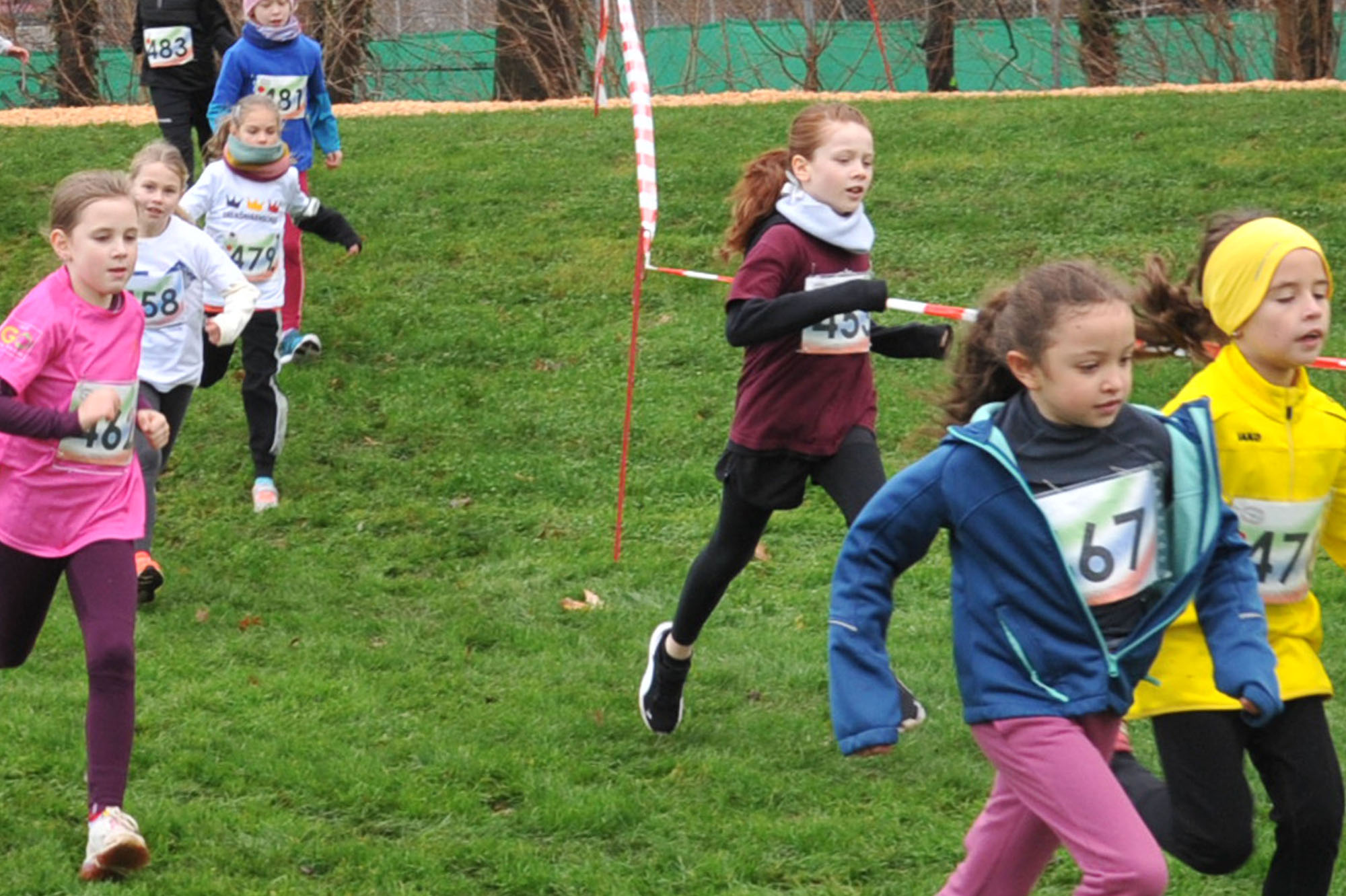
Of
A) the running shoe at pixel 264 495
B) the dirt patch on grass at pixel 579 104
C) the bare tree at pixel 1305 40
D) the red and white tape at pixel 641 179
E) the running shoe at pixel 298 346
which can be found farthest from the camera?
the bare tree at pixel 1305 40

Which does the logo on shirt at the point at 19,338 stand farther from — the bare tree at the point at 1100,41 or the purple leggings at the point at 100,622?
the bare tree at the point at 1100,41

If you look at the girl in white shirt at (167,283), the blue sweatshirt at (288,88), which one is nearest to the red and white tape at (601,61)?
the blue sweatshirt at (288,88)

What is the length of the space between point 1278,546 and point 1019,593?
81cm

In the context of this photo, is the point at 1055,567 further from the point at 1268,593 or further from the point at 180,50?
the point at 180,50

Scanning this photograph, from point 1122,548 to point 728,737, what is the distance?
2582 millimetres

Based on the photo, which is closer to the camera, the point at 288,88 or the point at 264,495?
the point at 264,495

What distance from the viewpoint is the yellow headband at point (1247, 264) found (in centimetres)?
412

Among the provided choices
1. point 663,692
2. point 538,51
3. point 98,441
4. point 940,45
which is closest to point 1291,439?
point 663,692

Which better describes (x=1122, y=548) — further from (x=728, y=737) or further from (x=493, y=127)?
(x=493, y=127)

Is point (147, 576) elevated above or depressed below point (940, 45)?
below

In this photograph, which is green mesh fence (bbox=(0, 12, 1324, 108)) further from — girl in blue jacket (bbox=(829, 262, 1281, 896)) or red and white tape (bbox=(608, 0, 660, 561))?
girl in blue jacket (bbox=(829, 262, 1281, 896))

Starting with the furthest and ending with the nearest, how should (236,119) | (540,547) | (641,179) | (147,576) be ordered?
(236,119) < (540,547) < (641,179) < (147,576)

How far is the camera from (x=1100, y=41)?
24078 mm

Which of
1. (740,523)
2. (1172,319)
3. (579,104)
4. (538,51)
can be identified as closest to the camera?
(1172,319)
